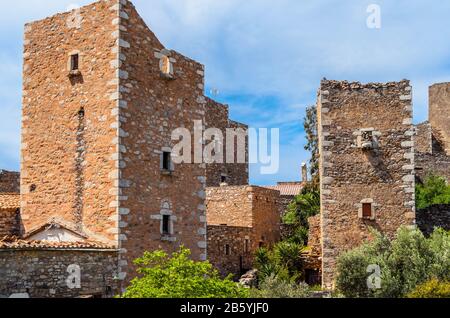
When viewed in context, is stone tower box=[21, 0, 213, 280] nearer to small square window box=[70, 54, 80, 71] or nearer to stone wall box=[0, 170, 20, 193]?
small square window box=[70, 54, 80, 71]

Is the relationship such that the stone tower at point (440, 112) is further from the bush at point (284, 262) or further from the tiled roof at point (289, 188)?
the bush at point (284, 262)

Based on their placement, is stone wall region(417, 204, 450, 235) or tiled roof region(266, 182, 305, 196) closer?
stone wall region(417, 204, 450, 235)

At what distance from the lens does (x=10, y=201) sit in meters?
21.1

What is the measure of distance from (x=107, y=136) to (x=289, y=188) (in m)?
27.0

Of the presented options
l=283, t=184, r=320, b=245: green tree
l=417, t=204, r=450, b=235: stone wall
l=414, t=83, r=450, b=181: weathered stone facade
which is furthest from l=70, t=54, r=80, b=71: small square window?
l=414, t=83, r=450, b=181: weathered stone facade

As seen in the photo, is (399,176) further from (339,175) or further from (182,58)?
(182,58)

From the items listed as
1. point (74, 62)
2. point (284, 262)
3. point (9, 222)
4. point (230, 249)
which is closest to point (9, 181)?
point (9, 222)

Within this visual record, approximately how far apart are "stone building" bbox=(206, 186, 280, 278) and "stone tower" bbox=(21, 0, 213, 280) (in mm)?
5741

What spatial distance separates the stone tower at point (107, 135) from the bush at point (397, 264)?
4566 mm

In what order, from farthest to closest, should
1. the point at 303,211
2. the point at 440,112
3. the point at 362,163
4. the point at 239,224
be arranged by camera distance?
the point at 440,112, the point at 303,211, the point at 239,224, the point at 362,163

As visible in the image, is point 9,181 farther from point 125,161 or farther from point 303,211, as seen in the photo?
point 303,211

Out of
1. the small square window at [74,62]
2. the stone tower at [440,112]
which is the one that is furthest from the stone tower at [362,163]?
the stone tower at [440,112]

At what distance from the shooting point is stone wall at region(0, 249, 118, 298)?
622 inches

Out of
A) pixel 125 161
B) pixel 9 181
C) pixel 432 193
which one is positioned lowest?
pixel 432 193
